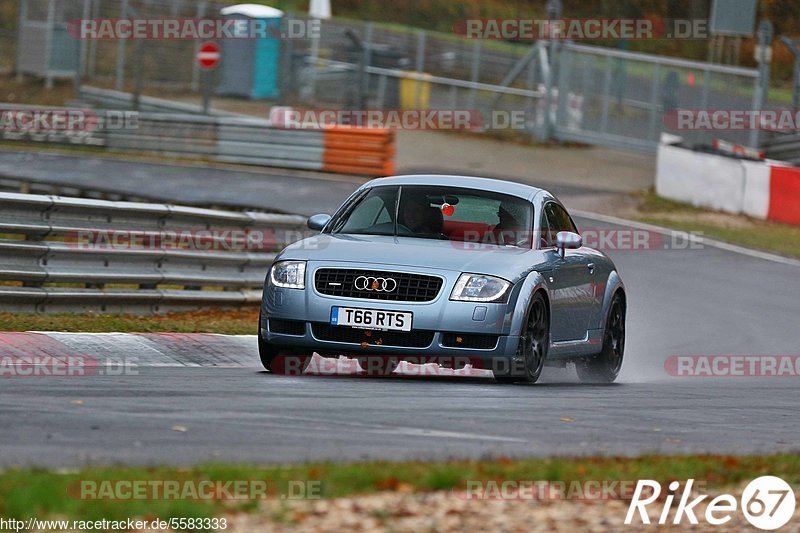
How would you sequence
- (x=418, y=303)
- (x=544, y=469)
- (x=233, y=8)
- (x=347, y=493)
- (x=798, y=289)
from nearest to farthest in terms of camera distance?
(x=347, y=493)
(x=544, y=469)
(x=418, y=303)
(x=798, y=289)
(x=233, y=8)

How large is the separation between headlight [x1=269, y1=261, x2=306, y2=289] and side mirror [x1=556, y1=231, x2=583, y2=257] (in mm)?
1976

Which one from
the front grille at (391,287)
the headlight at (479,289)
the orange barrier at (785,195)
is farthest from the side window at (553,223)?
the orange barrier at (785,195)

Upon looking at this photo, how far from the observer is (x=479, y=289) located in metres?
9.84

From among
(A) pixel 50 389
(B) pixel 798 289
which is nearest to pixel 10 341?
(A) pixel 50 389

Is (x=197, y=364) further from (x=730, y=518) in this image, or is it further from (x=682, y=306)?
(x=682, y=306)

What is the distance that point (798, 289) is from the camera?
63.4ft

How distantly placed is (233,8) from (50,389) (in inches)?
1390

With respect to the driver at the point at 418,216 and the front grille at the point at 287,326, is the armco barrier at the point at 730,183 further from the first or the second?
the front grille at the point at 287,326

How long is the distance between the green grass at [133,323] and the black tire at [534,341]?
3285 mm

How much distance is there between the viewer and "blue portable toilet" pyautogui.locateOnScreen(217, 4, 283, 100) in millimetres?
42500

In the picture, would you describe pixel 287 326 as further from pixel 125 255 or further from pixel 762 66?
pixel 762 66

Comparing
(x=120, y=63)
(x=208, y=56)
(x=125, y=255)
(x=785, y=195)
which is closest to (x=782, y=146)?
(x=785, y=195)

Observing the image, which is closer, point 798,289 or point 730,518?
point 730,518
